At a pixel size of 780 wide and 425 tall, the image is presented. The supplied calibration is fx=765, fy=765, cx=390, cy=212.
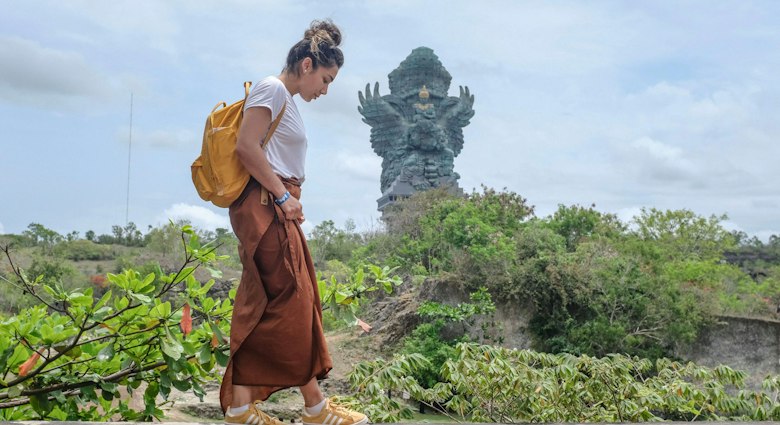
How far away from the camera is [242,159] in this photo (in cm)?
270

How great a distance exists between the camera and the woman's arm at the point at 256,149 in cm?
268

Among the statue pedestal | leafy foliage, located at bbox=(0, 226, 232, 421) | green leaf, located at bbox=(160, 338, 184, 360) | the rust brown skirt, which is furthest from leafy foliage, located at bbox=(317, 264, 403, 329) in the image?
the statue pedestal

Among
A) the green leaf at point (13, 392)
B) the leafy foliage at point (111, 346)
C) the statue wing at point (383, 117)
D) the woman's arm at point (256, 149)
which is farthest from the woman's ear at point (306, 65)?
the statue wing at point (383, 117)

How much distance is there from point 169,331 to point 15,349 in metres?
0.70

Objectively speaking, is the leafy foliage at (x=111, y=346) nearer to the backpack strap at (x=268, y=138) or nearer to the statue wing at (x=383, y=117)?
the backpack strap at (x=268, y=138)

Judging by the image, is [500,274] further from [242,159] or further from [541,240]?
[242,159]

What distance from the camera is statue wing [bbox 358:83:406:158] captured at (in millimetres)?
28938

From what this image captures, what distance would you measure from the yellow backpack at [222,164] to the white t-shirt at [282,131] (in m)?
0.03

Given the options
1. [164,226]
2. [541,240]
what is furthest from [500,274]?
[164,226]

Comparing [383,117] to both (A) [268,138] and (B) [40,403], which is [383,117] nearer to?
(B) [40,403]

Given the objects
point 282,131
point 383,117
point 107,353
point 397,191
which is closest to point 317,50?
point 282,131

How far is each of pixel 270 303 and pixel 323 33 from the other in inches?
40.5

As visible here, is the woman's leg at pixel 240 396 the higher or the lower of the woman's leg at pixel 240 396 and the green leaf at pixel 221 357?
the lower

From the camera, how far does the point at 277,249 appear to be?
274 centimetres
